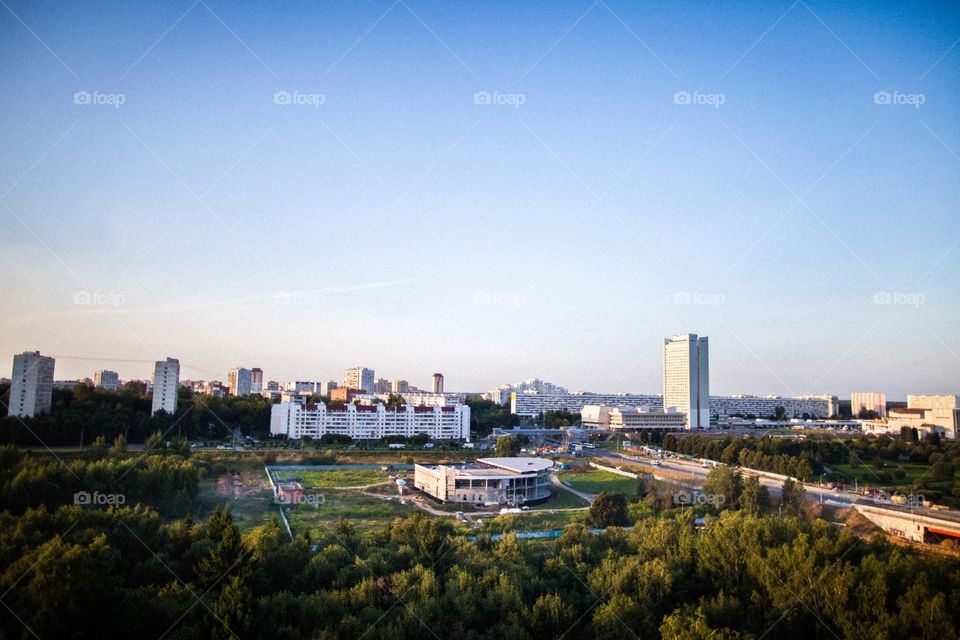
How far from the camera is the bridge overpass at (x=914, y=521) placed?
10672 mm

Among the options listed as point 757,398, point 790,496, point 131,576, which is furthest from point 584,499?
point 757,398

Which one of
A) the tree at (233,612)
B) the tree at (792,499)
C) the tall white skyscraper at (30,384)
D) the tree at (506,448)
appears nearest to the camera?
the tree at (233,612)

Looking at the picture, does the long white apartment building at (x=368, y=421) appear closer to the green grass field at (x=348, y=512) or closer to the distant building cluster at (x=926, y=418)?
the green grass field at (x=348, y=512)

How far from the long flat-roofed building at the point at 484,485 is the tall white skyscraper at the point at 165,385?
411 inches

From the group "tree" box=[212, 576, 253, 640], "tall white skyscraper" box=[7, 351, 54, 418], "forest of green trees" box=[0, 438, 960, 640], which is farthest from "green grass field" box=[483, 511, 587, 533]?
"tall white skyscraper" box=[7, 351, 54, 418]

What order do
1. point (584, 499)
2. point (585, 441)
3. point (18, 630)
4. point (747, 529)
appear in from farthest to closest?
point (585, 441) < point (584, 499) < point (747, 529) < point (18, 630)

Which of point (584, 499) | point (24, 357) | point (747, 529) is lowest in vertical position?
point (584, 499)

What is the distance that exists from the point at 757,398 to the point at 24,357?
58043 millimetres

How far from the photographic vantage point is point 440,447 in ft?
83.1

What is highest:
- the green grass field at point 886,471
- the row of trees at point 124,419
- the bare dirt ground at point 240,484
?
the row of trees at point 124,419

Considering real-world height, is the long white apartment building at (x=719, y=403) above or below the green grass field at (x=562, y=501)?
above

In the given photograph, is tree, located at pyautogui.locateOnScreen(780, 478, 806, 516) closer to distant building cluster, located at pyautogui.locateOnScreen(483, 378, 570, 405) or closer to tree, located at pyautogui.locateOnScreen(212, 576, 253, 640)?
tree, located at pyautogui.locateOnScreen(212, 576, 253, 640)

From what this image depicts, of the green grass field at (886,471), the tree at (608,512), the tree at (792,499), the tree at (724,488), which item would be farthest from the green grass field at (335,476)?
the green grass field at (886,471)

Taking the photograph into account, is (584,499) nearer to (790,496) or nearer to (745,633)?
(790,496)
